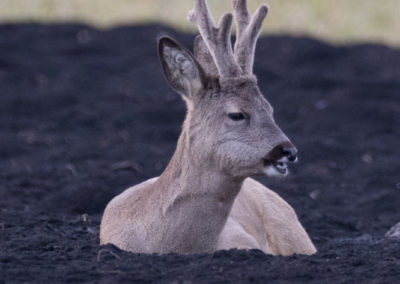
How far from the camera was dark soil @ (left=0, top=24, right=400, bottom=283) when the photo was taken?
5945 mm

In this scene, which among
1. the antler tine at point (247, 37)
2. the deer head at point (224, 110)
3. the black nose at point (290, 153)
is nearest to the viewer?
the black nose at point (290, 153)

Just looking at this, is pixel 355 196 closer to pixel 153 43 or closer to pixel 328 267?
pixel 328 267

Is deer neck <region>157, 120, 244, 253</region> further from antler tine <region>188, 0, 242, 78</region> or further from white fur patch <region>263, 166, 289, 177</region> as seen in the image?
antler tine <region>188, 0, 242, 78</region>

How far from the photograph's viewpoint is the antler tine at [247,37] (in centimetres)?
671

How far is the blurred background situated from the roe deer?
45.0ft

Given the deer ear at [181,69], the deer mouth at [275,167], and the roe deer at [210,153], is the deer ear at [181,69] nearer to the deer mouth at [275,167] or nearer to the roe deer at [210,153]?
the roe deer at [210,153]

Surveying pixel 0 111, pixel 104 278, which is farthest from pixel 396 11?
pixel 104 278

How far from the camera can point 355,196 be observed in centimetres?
1131

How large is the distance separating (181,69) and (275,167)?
0.94 metres

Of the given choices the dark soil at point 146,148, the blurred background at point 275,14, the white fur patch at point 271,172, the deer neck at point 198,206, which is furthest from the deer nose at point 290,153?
the blurred background at point 275,14

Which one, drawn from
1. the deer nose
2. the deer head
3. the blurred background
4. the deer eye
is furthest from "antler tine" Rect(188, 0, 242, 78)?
the blurred background

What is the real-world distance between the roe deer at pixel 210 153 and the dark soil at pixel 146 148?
363 mm

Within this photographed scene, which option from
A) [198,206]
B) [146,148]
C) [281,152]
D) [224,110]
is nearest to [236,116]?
[224,110]

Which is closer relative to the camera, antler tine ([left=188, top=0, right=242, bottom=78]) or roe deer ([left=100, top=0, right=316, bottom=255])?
roe deer ([left=100, top=0, right=316, bottom=255])
